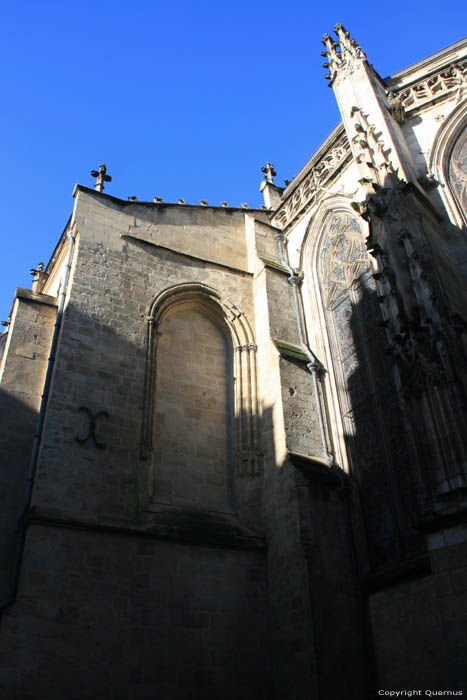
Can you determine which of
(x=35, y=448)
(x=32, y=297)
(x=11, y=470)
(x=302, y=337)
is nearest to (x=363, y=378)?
(x=302, y=337)

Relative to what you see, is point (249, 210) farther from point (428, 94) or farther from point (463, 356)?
point (463, 356)

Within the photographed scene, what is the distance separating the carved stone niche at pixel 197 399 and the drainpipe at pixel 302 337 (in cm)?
92

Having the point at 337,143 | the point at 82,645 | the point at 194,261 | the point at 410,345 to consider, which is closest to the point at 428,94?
the point at 337,143

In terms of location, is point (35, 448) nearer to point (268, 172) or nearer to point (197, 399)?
point (197, 399)

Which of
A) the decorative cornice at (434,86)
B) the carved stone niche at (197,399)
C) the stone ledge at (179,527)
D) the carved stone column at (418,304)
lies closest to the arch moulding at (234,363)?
the carved stone niche at (197,399)

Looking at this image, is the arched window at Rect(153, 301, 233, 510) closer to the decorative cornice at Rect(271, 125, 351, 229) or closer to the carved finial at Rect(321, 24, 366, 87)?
the decorative cornice at Rect(271, 125, 351, 229)

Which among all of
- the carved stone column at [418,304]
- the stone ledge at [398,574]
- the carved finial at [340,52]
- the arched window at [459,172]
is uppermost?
the carved finial at [340,52]

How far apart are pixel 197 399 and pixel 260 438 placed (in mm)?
1239

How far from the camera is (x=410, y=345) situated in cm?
604

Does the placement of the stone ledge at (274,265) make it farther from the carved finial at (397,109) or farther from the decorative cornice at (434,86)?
the decorative cornice at (434,86)

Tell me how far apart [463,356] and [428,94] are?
6292 mm

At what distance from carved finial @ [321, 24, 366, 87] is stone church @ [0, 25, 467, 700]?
0.16 feet

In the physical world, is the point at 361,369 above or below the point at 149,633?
above

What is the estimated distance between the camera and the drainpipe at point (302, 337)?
848cm
